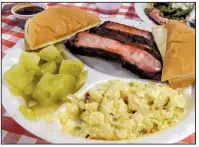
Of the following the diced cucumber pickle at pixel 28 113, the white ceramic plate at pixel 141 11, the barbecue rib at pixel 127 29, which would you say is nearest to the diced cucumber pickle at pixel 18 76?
the diced cucumber pickle at pixel 28 113

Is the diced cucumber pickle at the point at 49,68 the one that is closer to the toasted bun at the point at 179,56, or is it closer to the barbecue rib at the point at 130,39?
the barbecue rib at the point at 130,39

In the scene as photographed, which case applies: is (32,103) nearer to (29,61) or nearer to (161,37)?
(29,61)

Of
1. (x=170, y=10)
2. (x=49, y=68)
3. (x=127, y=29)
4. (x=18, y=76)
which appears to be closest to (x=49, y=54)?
(x=49, y=68)

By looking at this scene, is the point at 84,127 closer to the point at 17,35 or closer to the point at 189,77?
the point at 189,77

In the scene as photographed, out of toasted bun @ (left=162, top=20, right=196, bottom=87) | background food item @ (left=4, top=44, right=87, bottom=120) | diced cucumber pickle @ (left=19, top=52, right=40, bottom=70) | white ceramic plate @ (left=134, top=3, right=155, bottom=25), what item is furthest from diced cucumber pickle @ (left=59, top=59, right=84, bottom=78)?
white ceramic plate @ (left=134, top=3, right=155, bottom=25)

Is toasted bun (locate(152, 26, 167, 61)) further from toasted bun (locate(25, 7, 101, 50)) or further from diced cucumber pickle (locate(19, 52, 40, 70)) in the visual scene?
diced cucumber pickle (locate(19, 52, 40, 70))

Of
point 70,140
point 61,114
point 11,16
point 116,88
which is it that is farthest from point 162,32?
point 11,16
